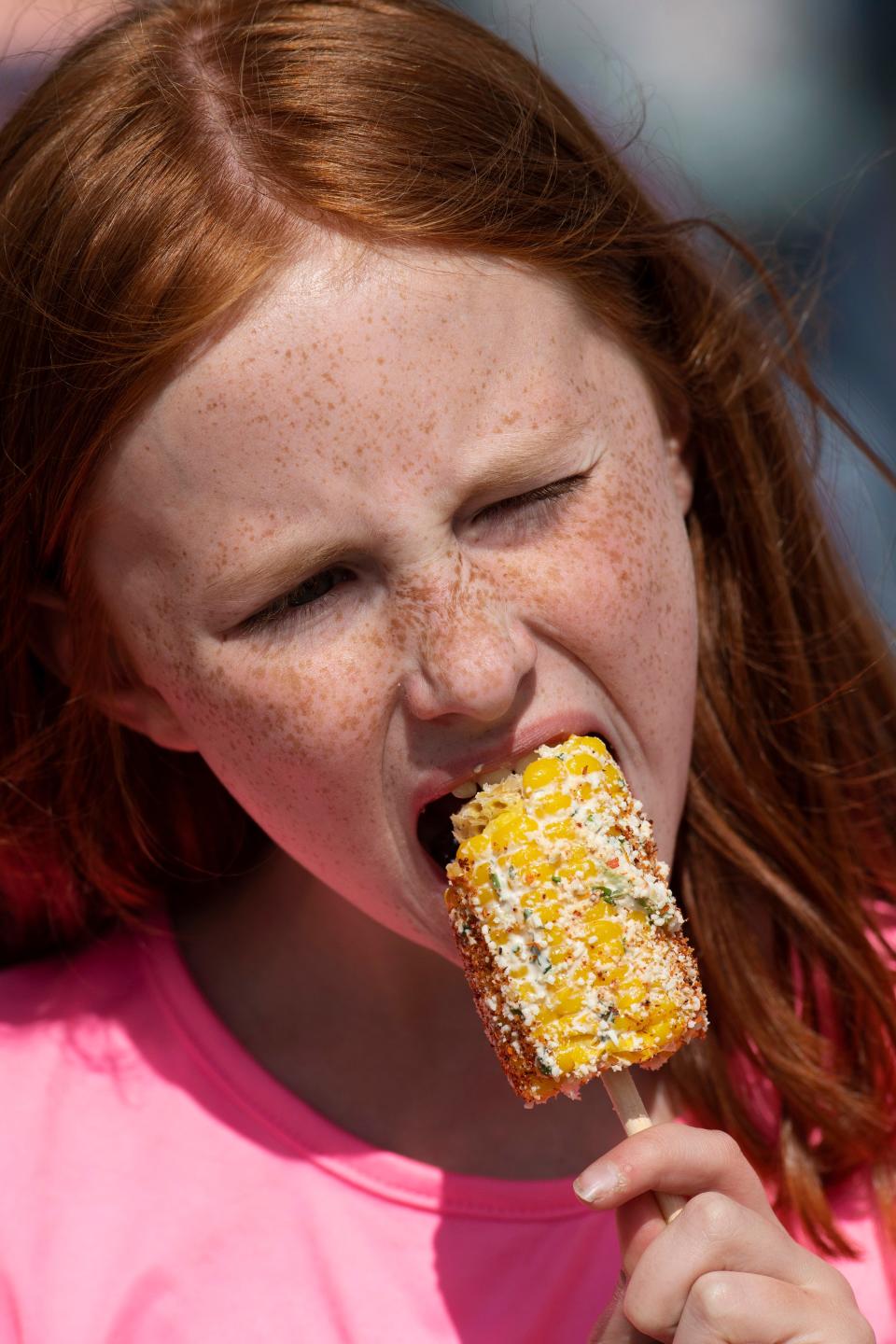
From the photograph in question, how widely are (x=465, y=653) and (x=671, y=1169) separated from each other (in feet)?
2.14

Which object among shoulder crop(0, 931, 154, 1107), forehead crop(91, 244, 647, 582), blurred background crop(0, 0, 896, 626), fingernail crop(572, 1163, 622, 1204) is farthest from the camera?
blurred background crop(0, 0, 896, 626)

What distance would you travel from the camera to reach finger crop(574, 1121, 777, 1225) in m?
1.52

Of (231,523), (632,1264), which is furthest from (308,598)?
(632,1264)

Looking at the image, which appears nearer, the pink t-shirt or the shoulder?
the pink t-shirt

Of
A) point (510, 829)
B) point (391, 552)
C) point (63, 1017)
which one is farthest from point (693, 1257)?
point (63, 1017)

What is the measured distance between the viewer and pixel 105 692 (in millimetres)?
2186

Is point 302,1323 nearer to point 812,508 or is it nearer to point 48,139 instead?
point 812,508

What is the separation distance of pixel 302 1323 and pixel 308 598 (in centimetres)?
113

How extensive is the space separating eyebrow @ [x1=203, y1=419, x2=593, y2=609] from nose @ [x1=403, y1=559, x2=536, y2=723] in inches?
4.8

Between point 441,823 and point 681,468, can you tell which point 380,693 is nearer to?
point 441,823

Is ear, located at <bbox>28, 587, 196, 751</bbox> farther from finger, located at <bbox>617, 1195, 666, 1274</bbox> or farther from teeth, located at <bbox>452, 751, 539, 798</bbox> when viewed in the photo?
finger, located at <bbox>617, 1195, 666, 1274</bbox>

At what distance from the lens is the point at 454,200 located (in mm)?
1851

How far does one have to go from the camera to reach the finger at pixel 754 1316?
151cm

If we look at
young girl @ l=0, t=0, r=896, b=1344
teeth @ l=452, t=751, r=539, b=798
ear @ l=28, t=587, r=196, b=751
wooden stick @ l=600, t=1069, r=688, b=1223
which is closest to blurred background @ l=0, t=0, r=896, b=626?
young girl @ l=0, t=0, r=896, b=1344
